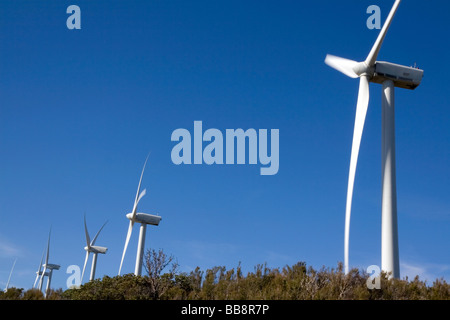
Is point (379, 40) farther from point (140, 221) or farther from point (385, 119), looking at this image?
point (140, 221)

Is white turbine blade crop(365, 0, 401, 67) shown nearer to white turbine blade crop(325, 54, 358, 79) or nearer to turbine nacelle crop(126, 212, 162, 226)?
white turbine blade crop(325, 54, 358, 79)

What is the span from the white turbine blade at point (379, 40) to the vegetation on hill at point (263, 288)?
46.1 feet

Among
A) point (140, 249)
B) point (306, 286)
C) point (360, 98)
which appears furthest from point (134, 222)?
point (306, 286)

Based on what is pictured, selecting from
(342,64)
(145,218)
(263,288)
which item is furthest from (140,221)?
(263,288)

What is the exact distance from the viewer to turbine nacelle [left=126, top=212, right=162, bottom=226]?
62094mm

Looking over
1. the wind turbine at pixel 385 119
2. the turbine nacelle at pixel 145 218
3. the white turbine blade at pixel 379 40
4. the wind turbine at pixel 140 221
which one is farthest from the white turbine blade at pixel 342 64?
the turbine nacelle at pixel 145 218

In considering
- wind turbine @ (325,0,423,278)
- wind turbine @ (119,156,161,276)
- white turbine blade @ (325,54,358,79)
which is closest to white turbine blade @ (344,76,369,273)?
wind turbine @ (325,0,423,278)

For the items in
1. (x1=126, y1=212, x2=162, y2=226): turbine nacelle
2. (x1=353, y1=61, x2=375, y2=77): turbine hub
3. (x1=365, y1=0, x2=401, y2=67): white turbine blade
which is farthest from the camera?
(x1=126, y1=212, x2=162, y2=226): turbine nacelle

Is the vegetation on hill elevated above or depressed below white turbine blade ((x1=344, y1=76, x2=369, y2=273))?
below

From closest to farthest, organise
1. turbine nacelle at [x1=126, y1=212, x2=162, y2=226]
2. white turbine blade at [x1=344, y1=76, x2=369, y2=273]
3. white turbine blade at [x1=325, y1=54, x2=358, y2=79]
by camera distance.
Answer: white turbine blade at [x1=344, y1=76, x2=369, y2=273]
white turbine blade at [x1=325, y1=54, x2=358, y2=79]
turbine nacelle at [x1=126, y1=212, x2=162, y2=226]

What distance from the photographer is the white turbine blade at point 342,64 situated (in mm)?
33237
